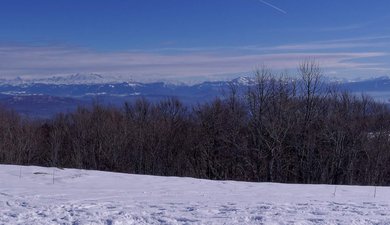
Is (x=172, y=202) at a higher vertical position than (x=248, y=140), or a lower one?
higher

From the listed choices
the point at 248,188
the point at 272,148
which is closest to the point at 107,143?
the point at 272,148

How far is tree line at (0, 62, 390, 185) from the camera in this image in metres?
48.0

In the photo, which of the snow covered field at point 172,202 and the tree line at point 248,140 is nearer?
the snow covered field at point 172,202

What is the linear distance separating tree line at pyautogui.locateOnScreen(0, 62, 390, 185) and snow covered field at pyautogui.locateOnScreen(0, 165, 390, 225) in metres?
30.5

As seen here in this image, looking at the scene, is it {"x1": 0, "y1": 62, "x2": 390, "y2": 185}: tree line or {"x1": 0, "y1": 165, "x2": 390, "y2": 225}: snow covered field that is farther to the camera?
{"x1": 0, "y1": 62, "x2": 390, "y2": 185}: tree line

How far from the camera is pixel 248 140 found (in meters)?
49.9

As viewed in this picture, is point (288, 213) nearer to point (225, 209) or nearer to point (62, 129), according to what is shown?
point (225, 209)

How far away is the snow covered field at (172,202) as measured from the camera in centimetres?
966

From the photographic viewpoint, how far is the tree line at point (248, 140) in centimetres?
4797

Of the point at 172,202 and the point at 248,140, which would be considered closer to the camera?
the point at 172,202

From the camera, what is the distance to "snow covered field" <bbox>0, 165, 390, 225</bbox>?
966 cm

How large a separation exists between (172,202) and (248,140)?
1527 inches

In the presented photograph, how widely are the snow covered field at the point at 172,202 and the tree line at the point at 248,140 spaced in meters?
30.5

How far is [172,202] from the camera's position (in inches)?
452
